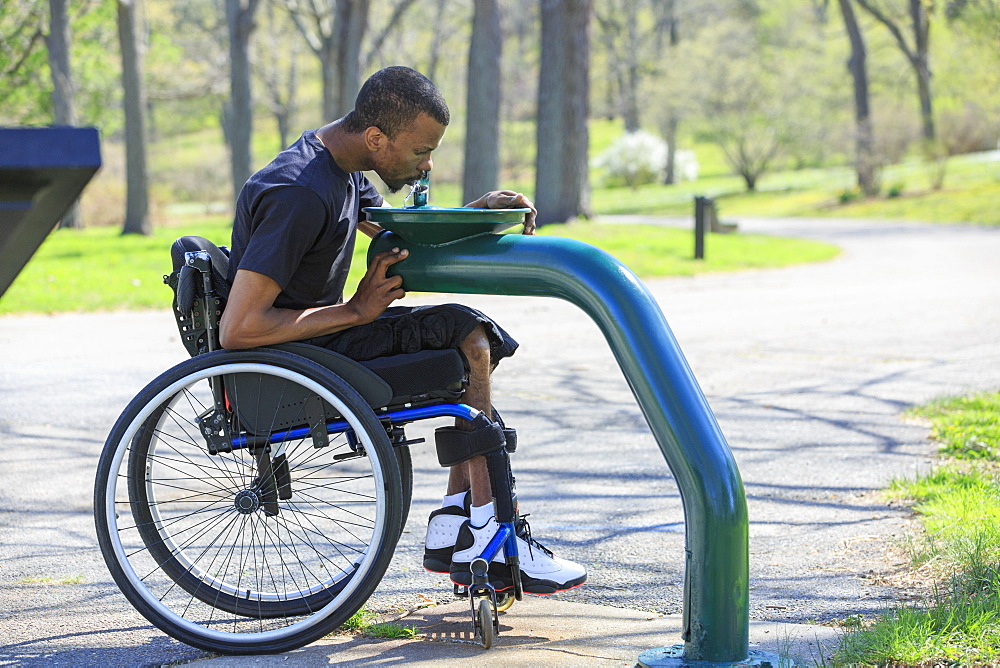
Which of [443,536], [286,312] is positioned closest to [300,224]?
[286,312]

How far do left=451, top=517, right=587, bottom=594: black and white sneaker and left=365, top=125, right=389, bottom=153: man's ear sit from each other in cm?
117

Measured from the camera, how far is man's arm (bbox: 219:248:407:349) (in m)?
2.94

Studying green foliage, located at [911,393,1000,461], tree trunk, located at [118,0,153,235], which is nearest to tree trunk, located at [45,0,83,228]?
tree trunk, located at [118,0,153,235]

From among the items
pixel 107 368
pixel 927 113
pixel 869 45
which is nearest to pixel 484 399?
pixel 107 368

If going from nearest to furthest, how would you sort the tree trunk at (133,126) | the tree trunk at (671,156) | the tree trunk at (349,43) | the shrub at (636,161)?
the tree trunk at (349,43) → the tree trunk at (133,126) → the tree trunk at (671,156) → the shrub at (636,161)

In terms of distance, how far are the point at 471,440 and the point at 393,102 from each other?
1023 millimetres

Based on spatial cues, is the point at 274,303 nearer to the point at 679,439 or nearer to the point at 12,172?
the point at 12,172

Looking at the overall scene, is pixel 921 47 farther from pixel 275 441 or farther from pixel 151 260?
pixel 275 441

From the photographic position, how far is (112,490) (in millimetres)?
3023

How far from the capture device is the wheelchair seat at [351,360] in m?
3.04

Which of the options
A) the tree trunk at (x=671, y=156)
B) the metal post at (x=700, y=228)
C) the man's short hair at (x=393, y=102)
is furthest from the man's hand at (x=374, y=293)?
the tree trunk at (x=671, y=156)

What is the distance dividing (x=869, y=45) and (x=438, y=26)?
21532 mm

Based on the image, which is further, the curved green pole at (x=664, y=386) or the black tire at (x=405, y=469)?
the black tire at (x=405, y=469)

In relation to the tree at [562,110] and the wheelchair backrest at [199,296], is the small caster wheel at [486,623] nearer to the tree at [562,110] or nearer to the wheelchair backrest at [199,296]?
the wheelchair backrest at [199,296]
